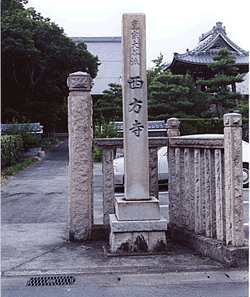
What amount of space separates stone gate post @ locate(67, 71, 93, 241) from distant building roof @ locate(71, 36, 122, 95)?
28.9 meters

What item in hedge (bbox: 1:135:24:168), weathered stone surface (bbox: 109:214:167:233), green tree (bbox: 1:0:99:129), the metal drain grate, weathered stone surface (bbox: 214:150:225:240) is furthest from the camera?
green tree (bbox: 1:0:99:129)

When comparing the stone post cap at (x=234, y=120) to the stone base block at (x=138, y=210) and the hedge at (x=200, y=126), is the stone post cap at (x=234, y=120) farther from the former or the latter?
the hedge at (x=200, y=126)

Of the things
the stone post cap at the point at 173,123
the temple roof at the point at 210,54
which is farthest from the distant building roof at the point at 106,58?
the stone post cap at the point at 173,123

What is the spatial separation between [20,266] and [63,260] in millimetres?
478

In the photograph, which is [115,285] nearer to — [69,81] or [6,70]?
[69,81]

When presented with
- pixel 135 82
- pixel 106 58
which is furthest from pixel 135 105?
pixel 106 58

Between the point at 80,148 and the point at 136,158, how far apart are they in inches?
31.7

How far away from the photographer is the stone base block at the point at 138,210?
420 cm

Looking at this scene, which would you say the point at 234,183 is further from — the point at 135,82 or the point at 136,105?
the point at 135,82

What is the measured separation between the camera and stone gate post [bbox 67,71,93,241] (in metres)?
4.57

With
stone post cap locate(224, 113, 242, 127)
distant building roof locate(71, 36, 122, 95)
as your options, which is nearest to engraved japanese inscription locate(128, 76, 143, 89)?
stone post cap locate(224, 113, 242, 127)

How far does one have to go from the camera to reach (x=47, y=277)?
3.55 m

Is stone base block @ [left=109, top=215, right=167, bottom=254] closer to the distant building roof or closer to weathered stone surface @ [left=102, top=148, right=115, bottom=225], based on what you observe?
weathered stone surface @ [left=102, top=148, right=115, bottom=225]

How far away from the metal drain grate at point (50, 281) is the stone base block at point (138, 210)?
3.21 feet
